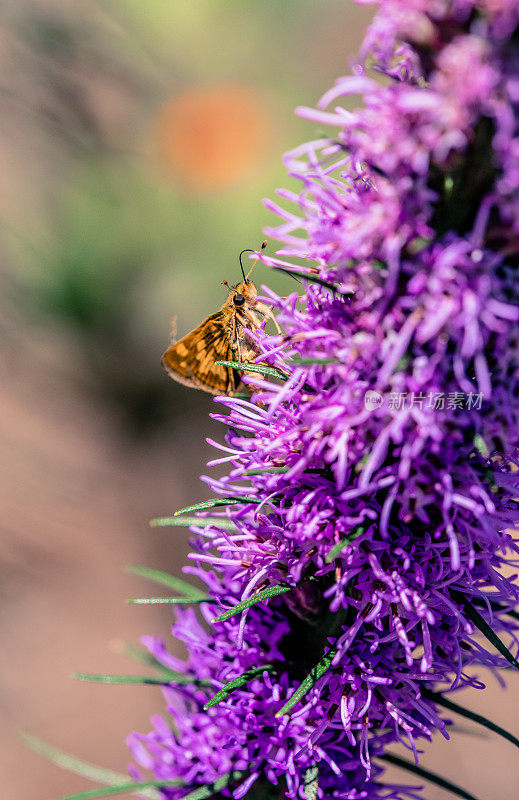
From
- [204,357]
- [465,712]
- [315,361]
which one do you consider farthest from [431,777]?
[204,357]

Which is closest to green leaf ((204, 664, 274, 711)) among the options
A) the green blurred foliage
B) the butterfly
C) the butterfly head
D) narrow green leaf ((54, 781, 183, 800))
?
narrow green leaf ((54, 781, 183, 800))

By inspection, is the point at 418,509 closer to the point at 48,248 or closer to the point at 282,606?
the point at 282,606

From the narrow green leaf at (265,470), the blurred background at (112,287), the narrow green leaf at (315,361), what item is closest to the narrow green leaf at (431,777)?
the narrow green leaf at (265,470)

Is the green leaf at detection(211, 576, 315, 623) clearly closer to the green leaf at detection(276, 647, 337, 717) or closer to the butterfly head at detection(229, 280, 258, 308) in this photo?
the green leaf at detection(276, 647, 337, 717)

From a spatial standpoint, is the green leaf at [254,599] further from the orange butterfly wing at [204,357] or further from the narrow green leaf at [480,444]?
the orange butterfly wing at [204,357]

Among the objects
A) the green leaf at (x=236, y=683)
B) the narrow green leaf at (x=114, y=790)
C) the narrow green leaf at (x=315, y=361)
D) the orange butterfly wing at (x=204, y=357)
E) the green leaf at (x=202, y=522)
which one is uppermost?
the narrow green leaf at (x=315, y=361)

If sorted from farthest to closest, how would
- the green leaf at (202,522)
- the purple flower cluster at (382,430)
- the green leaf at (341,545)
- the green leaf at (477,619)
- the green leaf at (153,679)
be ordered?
the green leaf at (153,679) < the green leaf at (202,522) < the green leaf at (477,619) < the green leaf at (341,545) < the purple flower cluster at (382,430)

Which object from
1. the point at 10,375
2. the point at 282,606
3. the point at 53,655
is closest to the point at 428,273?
the point at 282,606
